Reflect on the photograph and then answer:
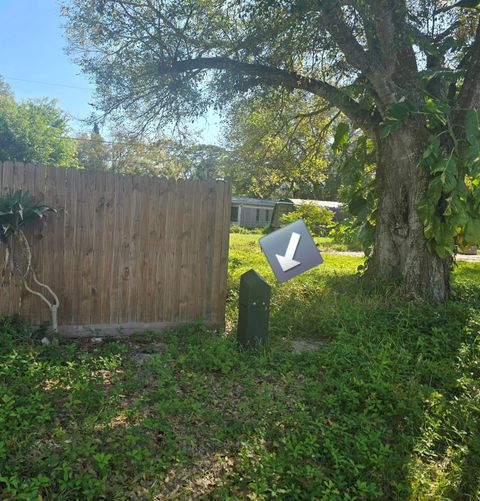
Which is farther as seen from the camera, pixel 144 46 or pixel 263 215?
pixel 263 215

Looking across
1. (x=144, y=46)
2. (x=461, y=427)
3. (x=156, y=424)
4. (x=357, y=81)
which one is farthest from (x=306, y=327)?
(x=144, y=46)

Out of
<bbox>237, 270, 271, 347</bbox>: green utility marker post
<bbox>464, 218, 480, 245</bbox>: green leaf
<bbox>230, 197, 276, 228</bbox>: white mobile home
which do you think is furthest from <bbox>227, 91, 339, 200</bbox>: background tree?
<bbox>230, 197, 276, 228</bbox>: white mobile home

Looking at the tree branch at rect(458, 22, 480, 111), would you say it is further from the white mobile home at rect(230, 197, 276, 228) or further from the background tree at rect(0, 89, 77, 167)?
the white mobile home at rect(230, 197, 276, 228)

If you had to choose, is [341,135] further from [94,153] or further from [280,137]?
[94,153]

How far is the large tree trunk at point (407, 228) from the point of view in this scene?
5.96 meters

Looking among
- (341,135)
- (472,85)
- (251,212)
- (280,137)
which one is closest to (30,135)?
(251,212)

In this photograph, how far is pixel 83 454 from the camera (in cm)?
254

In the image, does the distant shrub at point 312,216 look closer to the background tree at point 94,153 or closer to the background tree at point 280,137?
the background tree at point 280,137

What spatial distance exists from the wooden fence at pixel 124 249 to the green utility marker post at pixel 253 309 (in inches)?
32.6

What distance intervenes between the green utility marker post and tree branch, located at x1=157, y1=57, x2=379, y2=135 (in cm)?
331

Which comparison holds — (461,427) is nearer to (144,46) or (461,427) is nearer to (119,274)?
(119,274)

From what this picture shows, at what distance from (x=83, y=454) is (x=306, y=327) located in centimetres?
324

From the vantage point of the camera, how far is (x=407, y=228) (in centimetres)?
606

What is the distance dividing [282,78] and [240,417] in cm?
504
